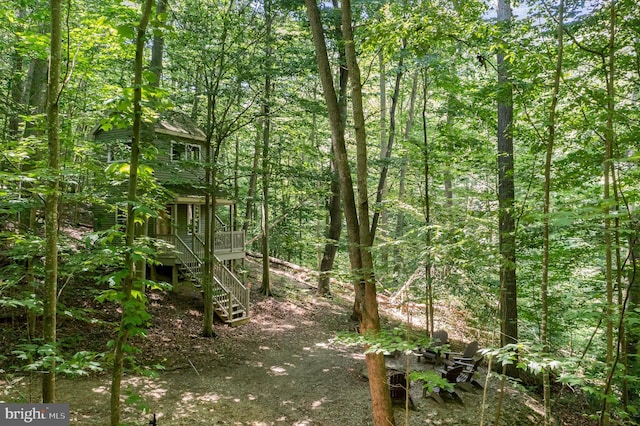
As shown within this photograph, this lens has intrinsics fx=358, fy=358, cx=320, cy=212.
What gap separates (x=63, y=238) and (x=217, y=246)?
7.80 metres

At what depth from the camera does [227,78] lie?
1095 centimetres

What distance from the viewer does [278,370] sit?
29.1 feet

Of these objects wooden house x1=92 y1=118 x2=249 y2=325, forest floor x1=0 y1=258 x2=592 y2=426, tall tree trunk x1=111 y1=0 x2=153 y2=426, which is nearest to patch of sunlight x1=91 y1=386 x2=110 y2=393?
forest floor x1=0 y1=258 x2=592 y2=426

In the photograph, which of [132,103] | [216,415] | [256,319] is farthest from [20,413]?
[256,319]

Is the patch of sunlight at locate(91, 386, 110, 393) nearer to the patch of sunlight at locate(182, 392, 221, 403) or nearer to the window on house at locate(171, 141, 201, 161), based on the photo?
the patch of sunlight at locate(182, 392, 221, 403)

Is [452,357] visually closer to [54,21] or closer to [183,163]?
[183,163]

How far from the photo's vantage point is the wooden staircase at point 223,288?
38.1 ft

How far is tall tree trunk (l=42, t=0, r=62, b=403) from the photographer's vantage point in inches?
119

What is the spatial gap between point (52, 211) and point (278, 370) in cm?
706

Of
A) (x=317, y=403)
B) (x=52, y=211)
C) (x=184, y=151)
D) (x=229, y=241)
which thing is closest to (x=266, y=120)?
(x=184, y=151)
